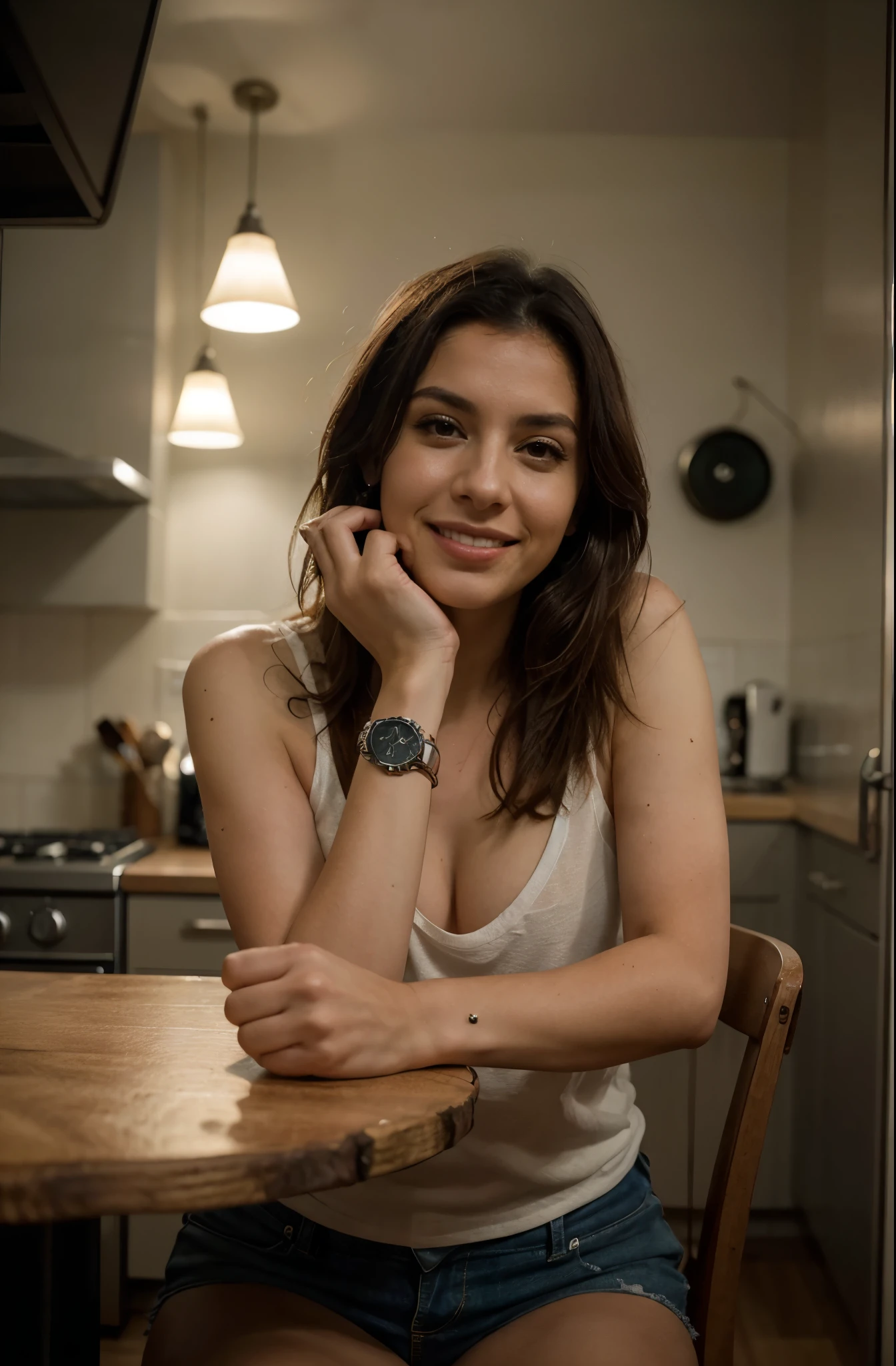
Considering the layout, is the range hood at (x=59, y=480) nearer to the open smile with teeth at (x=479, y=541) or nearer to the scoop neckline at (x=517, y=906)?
the open smile with teeth at (x=479, y=541)

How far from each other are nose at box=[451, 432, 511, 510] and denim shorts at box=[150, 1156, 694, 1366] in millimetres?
699

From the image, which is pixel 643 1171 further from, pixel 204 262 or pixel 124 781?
pixel 204 262

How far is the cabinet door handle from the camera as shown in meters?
2.21

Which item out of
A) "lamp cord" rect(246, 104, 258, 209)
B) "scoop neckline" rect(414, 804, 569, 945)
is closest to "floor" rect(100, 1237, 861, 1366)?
"scoop neckline" rect(414, 804, 569, 945)

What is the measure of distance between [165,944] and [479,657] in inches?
48.6

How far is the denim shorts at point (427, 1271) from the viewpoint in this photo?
3.22 feet

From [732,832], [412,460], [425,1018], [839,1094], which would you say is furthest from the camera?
[732,832]

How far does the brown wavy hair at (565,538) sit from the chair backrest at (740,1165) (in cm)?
28

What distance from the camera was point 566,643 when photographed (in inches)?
49.5

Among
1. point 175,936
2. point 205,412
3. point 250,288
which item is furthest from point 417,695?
point 205,412

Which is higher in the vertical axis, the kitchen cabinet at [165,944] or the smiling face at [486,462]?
the smiling face at [486,462]

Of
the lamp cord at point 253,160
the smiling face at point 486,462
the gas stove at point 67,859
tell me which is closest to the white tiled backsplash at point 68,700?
the gas stove at point 67,859

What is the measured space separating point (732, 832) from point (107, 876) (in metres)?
1.35

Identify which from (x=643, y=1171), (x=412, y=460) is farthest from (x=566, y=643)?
(x=643, y=1171)
